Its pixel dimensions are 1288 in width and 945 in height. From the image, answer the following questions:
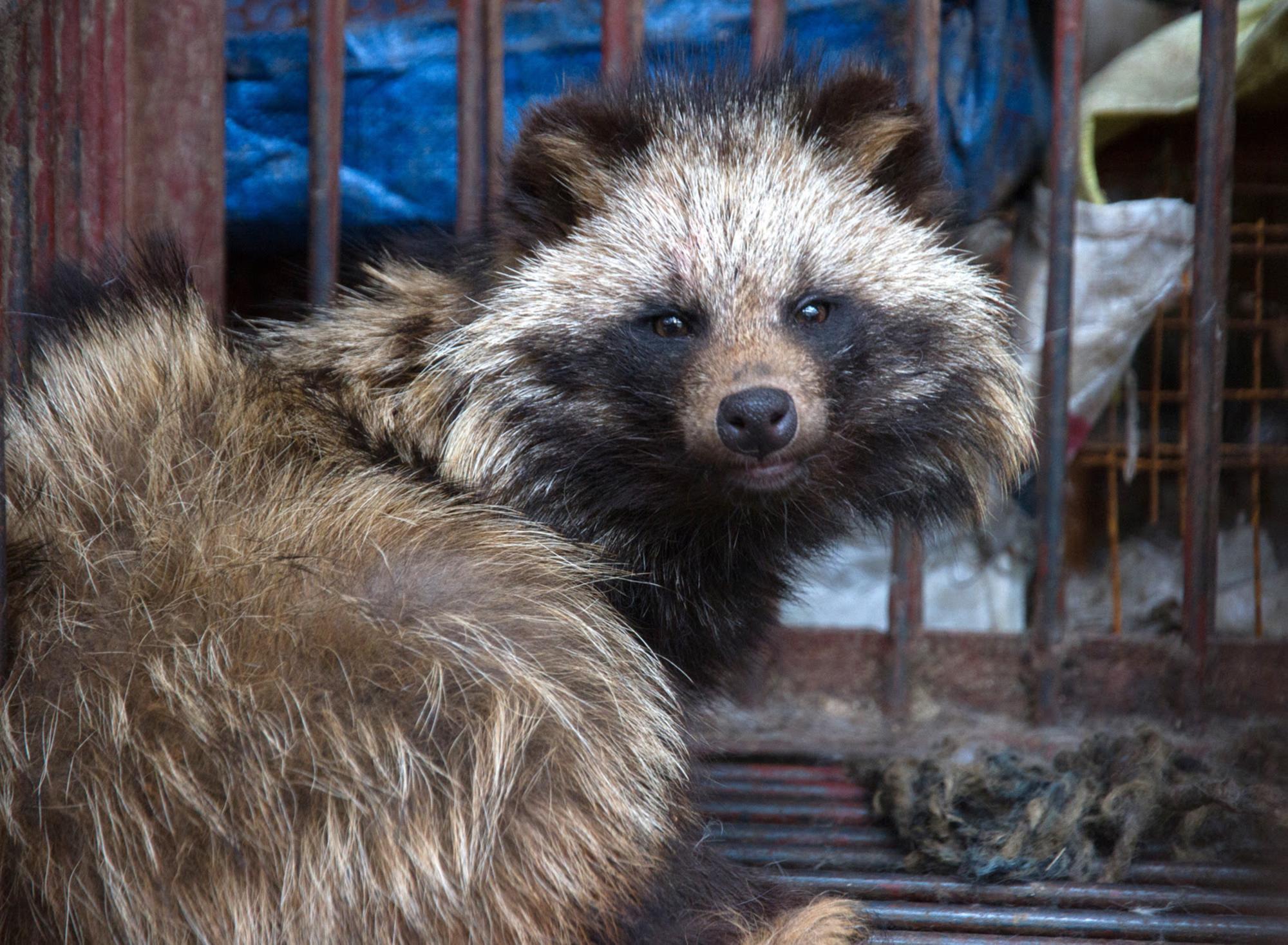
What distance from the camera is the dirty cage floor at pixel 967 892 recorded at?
2465 mm

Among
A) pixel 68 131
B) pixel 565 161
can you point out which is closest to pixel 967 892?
pixel 565 161

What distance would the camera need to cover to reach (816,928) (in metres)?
2.26

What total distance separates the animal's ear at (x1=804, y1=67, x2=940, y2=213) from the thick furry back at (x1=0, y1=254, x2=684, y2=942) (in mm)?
1278

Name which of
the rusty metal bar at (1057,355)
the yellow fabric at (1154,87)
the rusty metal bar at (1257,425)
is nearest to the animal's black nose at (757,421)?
the rusty metal bar at (1057,355)

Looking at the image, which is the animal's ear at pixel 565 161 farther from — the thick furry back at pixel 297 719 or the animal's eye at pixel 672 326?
the thick furry back at pixel 297 719

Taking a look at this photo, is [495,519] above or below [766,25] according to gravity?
below

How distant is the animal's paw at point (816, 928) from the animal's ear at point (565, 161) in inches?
62.7

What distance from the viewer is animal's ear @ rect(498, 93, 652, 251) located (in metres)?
2.74

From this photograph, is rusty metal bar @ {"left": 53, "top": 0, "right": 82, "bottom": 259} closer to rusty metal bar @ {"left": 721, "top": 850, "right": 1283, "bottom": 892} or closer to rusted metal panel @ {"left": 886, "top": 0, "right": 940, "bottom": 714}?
rusty metal bar @ {"left": 721, "top": 850, "right": 1283, "bottom": 892}

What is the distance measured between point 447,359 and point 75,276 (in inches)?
36.8

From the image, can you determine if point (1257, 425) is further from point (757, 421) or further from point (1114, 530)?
point (757, 421)

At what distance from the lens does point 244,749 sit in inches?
75.8

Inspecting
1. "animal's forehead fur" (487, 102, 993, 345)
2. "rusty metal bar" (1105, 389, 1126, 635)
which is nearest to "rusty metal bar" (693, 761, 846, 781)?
"animal's forehead fur" (487, 102, 993, 345)

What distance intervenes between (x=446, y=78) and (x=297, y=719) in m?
3.04
